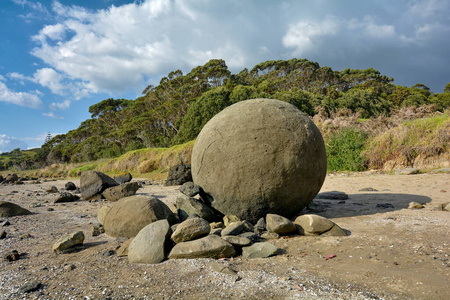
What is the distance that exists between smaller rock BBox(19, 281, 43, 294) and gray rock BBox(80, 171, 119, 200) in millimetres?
8052

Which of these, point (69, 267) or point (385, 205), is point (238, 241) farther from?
point (385, 205)

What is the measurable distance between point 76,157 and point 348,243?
45456 mm

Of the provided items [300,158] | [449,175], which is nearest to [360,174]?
[449,175]

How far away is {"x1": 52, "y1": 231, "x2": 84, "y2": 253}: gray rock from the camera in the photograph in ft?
16.2

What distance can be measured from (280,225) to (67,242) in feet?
12.3

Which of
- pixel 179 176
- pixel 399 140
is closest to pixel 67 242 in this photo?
pixel 179 176

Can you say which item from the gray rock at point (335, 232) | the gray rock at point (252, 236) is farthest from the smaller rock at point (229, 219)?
the gray rock at point (335, 232)

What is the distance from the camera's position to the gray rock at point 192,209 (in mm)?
5949

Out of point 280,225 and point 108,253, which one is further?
point 280,225

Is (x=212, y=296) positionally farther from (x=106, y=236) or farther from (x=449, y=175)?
(x=449, y=175)

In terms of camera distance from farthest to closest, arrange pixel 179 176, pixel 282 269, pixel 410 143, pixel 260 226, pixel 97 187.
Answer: pixel 179 176, pixel 410 143, pixel 97 187, pixel 260 226, pixel 282 269

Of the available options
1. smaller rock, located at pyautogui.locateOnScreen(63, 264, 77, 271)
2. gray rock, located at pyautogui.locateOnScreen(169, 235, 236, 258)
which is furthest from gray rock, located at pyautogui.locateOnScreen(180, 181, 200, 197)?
smaller rock, located at pyautogui.locateOnScreen(63, 264, 77, 271)

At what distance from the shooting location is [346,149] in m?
16.7

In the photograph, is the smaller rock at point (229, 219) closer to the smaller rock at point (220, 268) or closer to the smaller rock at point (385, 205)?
the smaller rock at point (220, 268)
